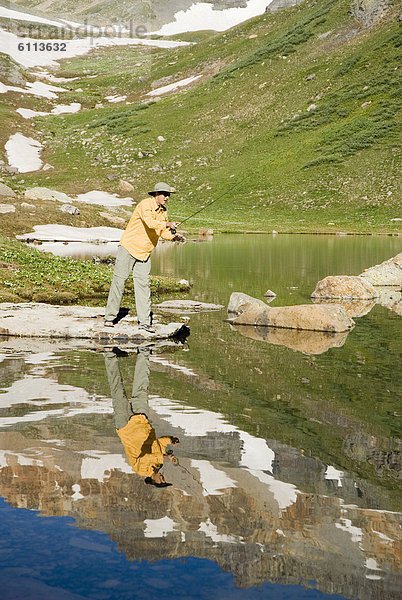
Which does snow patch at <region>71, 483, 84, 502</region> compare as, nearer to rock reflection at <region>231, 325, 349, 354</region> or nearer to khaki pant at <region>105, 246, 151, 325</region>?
rock reflection at <region>231, 325, 349, 354</region>

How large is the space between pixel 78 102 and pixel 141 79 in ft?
61.2

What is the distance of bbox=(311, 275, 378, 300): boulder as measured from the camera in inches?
884

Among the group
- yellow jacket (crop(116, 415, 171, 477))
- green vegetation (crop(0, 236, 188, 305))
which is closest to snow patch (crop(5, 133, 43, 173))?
green vegetation (crop(0, 236, 188, 305))

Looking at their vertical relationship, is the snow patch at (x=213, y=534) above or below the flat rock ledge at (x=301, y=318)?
above

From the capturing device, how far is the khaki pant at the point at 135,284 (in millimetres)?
14133

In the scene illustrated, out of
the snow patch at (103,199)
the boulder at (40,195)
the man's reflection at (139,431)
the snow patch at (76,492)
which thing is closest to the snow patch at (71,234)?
the boulder at (40,195)

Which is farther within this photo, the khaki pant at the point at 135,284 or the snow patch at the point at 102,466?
the khaki pant at the point at 135,284

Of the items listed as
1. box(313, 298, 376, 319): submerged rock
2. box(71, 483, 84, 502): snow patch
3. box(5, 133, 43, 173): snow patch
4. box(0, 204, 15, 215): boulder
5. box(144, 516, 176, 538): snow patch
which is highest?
box(5, 133, 43, 173): snow patch

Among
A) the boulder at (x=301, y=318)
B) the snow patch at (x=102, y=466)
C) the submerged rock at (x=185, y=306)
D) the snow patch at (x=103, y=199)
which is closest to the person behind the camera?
the snow patch at (x=102, y=466)

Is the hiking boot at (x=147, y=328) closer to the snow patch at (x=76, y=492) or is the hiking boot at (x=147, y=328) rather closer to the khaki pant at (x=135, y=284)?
the khaki pant at (x=135, y=284)

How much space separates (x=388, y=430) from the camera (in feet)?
26.4

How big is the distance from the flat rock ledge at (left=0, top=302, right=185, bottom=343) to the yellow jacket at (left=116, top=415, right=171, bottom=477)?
19.0 ft

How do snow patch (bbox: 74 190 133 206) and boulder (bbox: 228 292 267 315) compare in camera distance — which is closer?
boulder (bbox: 228 292 267 315)

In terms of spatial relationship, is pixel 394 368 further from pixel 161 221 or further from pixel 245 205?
pixel 245 205
